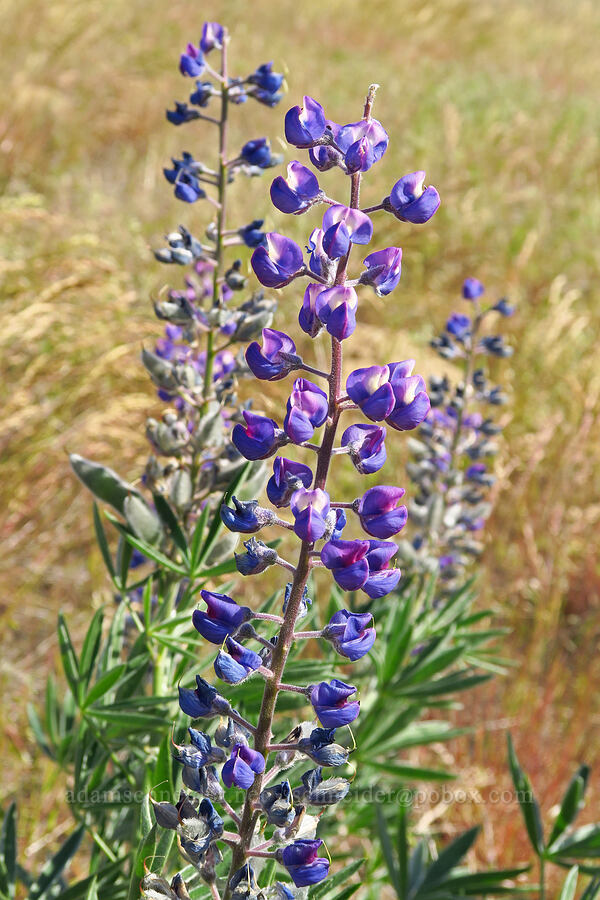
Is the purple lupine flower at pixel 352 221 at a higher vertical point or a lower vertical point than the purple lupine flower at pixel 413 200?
lower

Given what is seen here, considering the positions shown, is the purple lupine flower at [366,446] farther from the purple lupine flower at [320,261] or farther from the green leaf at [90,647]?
the green leaf at [90,647]

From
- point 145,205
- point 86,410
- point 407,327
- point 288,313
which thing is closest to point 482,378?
point 288,313

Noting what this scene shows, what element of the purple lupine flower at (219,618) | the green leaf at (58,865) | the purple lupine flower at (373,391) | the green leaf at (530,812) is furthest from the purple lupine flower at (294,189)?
the green leaf at (530,812)

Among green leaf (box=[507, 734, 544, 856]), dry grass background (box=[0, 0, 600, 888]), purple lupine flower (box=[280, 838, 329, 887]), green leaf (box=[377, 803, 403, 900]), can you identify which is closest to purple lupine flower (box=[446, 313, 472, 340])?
dry grass background (box=[0, 0, 600, 888])

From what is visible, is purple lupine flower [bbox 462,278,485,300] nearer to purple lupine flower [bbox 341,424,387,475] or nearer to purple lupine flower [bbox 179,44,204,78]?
purple lupine flower [bbox 179,44,204,78]

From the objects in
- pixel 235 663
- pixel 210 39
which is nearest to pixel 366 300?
pixel 210 39

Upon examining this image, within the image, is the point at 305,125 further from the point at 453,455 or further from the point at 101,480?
the point at 453,455
